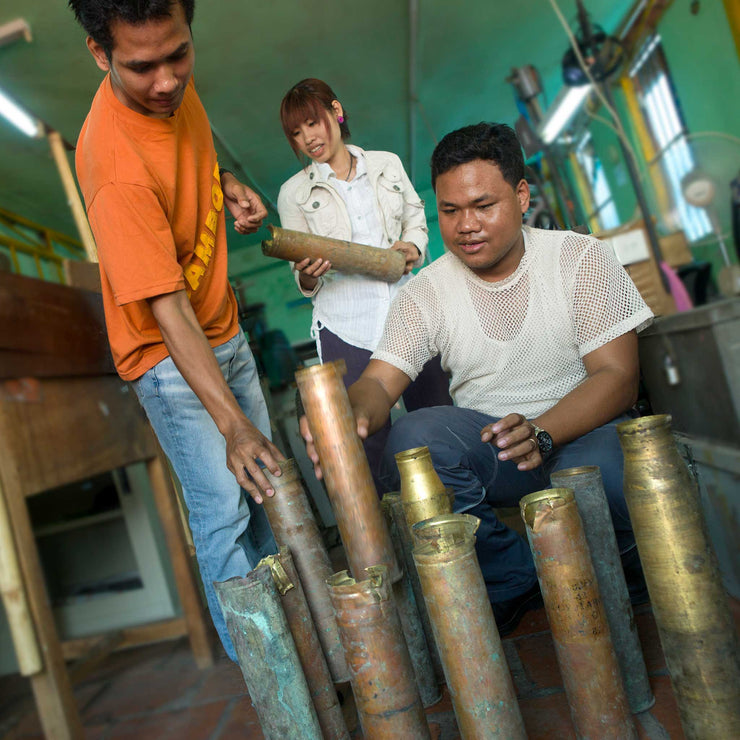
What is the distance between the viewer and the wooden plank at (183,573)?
130 cm

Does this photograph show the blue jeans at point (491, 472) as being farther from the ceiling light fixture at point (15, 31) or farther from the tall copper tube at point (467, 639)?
the ceiling light fixture at point (15, 31)

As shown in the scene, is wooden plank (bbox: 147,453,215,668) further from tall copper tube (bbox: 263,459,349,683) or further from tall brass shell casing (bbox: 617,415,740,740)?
tall brass shell casing (bbox: 617,415,740,740)

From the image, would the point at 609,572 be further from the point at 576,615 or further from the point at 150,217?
the point at 150,217

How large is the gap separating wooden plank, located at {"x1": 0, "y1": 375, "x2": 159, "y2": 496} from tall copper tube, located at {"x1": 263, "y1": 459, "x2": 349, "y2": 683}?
48 cm

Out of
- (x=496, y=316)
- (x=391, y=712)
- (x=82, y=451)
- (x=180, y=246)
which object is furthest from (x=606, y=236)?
(x=82, y=451)

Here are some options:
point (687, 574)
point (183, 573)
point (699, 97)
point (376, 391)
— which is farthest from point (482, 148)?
point (183, 573)

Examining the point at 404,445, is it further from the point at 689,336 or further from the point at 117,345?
the point at 689,336

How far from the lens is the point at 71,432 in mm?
1204

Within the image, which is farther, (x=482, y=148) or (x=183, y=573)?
(x=183, y=573)

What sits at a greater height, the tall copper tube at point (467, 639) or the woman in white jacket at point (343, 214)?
the woman in white jacket at point (343, 214)

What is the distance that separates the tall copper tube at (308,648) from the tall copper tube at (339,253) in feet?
1.93

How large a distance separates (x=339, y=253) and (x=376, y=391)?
29cm

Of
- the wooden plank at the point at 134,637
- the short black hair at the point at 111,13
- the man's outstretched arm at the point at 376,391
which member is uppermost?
the short black hair at the point at 111,13

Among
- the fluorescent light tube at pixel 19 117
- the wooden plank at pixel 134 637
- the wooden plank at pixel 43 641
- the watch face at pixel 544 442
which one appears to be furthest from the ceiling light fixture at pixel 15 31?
the watch face at pixel 544 442
